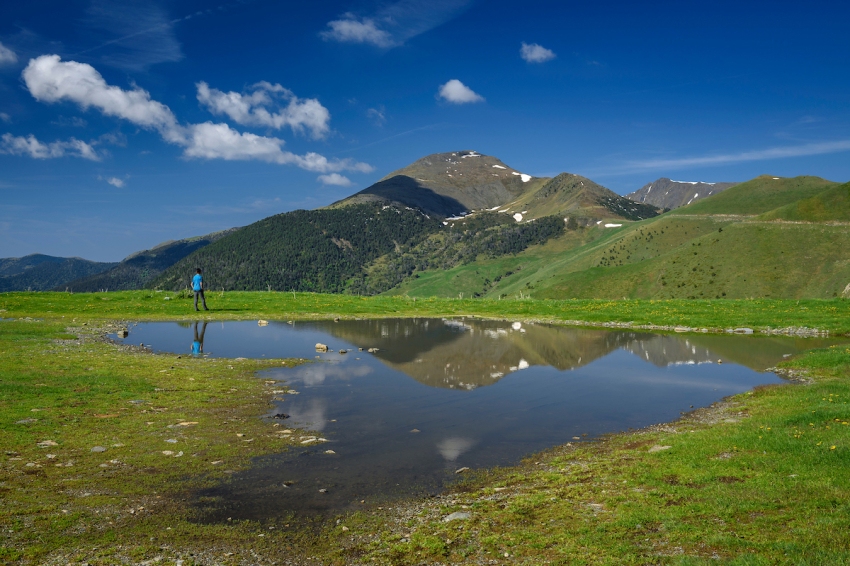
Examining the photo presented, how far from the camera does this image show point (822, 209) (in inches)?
4163

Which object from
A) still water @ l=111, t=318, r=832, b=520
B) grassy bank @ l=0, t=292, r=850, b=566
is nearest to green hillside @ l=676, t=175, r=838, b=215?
still water @ l=111, t=318, r=832, b=520

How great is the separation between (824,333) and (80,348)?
5328 centimetres

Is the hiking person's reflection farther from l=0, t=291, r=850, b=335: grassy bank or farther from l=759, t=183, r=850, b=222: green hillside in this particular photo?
l=759, t=183, r=850, b=222: green hillside

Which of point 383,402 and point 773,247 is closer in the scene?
point 383,402

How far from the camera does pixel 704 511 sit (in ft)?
31.9

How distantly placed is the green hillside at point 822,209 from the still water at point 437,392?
275 feet

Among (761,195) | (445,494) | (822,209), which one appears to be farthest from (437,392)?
(761,195)

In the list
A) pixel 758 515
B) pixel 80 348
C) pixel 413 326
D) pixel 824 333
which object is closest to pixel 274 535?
pixel 758 515

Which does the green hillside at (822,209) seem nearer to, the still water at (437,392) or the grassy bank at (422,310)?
the grassy bank at (422,310)

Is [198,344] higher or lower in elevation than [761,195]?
lower

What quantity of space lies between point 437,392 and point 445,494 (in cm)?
1063

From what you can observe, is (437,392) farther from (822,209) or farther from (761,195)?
(761,195)

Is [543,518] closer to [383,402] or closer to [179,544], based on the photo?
[179,544]

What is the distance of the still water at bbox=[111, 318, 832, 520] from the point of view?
1227 centimetres
